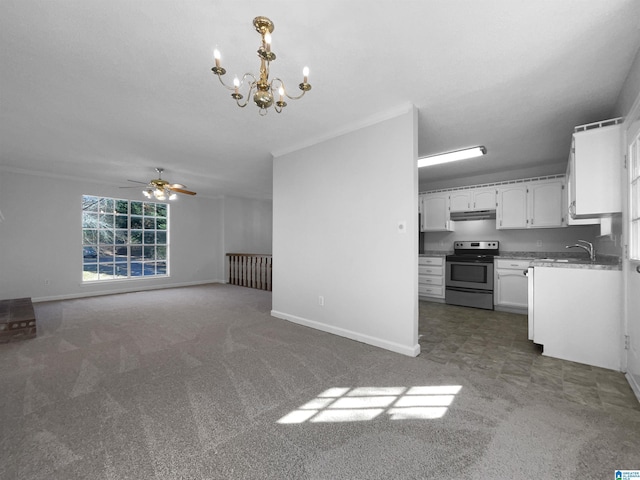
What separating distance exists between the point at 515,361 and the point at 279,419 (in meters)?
2.32

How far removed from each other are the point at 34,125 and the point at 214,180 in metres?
3.14

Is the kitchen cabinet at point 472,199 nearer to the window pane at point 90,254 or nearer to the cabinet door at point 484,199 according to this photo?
the cabinet door at point 484,199

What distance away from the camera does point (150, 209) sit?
7.15 m

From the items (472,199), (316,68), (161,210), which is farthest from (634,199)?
(161,210)

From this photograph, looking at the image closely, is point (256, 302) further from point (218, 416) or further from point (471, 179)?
point (471, 179)

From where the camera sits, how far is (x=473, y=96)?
268 centimetres

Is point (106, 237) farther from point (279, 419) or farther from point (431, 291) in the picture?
point (431, 291)

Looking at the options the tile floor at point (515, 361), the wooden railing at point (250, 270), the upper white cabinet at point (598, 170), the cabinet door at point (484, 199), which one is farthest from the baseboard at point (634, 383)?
the wooden railing at point (250, 270)

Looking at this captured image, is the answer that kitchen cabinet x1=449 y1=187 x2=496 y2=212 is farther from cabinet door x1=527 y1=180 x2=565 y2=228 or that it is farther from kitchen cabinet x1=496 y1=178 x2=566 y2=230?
cabinet door x1=527 y1=180 x2=565 y2=228

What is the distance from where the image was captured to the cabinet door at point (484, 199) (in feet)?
17.0

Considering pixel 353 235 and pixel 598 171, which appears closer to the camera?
pixel 598 171

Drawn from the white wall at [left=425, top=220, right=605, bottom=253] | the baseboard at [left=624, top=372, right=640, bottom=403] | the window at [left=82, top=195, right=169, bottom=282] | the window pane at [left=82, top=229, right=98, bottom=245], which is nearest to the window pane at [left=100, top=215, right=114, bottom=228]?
the window at [left=82, top=195, right=169, bottom=282]

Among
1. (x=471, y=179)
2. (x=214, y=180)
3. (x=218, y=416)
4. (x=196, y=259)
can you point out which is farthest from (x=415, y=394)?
(x=196, y=259)

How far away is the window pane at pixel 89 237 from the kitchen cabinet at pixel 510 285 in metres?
8.02
